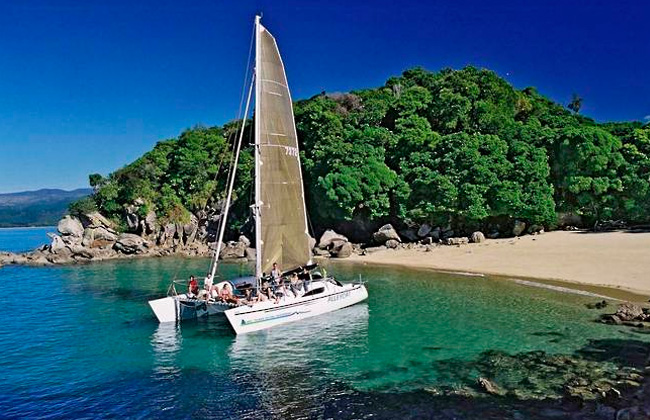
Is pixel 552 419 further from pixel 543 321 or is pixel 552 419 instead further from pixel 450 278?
pixel 450 278

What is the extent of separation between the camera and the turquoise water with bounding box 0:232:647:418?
15.7 metres

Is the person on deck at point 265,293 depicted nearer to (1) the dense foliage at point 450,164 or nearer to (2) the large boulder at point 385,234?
(1) the dense foliage at point 450,164

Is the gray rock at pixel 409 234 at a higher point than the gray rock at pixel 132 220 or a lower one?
lower

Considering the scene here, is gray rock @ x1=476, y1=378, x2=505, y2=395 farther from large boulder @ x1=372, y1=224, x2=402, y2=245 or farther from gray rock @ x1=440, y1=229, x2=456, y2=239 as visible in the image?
gray rock @ x1=440, y1=229, x2=456, y2=239

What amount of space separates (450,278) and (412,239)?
16699 millimetres

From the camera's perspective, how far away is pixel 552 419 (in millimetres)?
13484

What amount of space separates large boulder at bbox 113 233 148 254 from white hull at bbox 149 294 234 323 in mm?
37419

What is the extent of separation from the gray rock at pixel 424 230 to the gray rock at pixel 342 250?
8.23 meters

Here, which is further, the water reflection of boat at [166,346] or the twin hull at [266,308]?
the twin hull at [266,308]

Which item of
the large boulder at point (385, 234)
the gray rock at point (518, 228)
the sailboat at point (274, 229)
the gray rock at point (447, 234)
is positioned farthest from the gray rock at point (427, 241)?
the sailboat at point (274, 229)

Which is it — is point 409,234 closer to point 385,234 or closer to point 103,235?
point 385,234

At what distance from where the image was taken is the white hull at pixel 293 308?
78.6 ft

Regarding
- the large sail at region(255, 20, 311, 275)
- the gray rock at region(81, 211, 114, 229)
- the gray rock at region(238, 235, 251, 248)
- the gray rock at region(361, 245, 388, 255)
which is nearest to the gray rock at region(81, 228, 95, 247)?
the gray rock at region(81, 211, 114, 229)

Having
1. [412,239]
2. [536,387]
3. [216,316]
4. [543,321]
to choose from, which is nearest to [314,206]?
[412,239]
